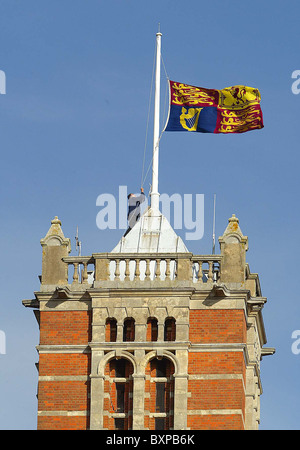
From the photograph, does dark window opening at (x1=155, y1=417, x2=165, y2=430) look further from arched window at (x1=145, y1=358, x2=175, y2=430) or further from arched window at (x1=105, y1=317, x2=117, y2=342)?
arched window at (x1=105, y1=317, x2=117, y2=342)

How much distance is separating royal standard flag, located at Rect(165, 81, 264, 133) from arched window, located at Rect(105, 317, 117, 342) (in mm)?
7148

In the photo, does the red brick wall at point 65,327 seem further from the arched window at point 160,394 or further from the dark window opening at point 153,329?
the arched window at point 160,394

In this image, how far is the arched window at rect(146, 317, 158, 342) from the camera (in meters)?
82.2

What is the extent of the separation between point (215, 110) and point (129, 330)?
815 centimetres

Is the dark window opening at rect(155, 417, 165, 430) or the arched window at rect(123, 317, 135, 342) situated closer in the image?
the dark window opening at rect(155, 417, 165, 430)

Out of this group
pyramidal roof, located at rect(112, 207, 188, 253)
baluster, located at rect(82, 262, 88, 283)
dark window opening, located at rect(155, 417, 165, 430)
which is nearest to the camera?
dark window opening, located at rect(155, 417, 165, 430)

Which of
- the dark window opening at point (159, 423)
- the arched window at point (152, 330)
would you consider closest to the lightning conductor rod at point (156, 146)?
the arched window at point (152, 330)

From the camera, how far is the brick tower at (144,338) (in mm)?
81188

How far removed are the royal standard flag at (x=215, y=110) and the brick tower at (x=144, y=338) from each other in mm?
3805

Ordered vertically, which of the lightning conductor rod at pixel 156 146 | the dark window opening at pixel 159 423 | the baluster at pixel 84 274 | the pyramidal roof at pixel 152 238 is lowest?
the dark window opening at pixel 159 423

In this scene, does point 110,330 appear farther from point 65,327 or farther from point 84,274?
point 84,274

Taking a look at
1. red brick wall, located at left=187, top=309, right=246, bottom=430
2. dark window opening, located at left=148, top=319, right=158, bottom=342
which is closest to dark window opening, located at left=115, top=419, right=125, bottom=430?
red brick wall, located at left=187, top=309, right=246, bottom=430

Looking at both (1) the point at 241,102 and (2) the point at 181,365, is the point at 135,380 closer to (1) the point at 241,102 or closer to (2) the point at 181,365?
(2) the point at 181,365

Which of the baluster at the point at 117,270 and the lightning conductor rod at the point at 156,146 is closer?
the baluster at the point at 117,270
